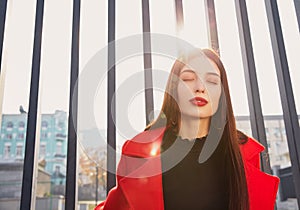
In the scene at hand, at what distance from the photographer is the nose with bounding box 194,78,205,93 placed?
75 centimetres

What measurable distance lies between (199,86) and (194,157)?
0.18m

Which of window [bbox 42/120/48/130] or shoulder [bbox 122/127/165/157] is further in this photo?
window [bbox 42/120/48/130]

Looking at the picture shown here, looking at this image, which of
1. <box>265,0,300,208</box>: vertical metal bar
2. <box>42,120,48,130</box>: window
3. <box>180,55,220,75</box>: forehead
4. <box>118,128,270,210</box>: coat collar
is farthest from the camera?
<box>42,120,48,130</box>: window

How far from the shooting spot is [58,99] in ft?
3.25

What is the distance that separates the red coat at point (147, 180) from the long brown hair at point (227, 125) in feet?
0.08

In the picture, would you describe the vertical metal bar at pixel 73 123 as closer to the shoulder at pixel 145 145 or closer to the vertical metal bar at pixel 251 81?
the shoulder at pixel 145 145

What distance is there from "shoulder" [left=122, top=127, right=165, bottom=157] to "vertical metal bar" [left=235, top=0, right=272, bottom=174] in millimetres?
363

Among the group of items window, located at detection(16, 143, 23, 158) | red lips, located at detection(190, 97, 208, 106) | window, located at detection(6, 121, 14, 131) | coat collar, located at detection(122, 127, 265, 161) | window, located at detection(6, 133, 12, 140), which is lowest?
coat collar, located at detection(122, 127, 265, 161)

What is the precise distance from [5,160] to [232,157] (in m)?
0.75

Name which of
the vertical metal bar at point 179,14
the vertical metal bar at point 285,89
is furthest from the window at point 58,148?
the vertical metal bar at point 285,89

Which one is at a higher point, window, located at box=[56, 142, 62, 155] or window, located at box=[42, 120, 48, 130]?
window, located at box=[42, 120, 48, 130]

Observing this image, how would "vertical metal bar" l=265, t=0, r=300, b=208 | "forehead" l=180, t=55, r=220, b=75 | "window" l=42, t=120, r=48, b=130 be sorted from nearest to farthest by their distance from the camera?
"forehead" l=180, t=55, r=220, b=75
"vertical metal bar" l=265, t=0, r=300, b=208
"window" l=42, t=120, r=48, b=130

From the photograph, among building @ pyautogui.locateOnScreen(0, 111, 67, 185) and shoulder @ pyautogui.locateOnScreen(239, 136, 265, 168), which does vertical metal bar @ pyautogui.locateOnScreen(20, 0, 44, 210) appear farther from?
shoulder @ pyautogui.locateOnScreen(239, 136, 265, 168)

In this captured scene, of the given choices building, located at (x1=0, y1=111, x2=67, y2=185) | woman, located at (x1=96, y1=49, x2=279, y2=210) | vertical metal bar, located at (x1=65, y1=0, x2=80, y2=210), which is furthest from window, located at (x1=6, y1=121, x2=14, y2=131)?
woman, located at (x1=96, y1=49, x2=279, y2=210)
